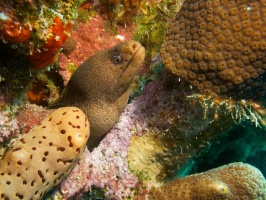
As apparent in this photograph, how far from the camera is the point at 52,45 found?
8.25ft

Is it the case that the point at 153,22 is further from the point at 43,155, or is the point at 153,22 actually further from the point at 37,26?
the point at 43,155

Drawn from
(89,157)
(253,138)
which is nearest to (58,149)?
(89,157)

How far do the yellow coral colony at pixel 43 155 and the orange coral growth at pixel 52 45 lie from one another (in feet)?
1.85

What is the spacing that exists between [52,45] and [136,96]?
1925 mm

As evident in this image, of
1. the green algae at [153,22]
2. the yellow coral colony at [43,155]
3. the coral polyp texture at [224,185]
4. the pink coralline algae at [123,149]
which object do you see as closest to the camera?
the yellow coral colony at [43,155]

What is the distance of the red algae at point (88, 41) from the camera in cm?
359

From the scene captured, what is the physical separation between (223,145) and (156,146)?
2.23 meters

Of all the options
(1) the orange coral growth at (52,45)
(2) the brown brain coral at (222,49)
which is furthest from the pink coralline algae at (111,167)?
(1) the orange coral growth at (52,45)

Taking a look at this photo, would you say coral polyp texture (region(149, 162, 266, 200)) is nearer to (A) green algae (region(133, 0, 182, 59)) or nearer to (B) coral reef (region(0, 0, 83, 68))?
(A) green algae (region(133, 0, 182, 59))

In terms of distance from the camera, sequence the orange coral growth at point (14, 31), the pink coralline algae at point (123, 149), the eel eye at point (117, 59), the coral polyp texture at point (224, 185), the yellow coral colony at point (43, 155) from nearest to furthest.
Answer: the orange coral growth at point (14, 31) < the yellow coral colony at point (43, 155) < the eel eye at point (117, 59) < the pink coralline algae at point (123, 149) < the coral polyp texture at point (224, 185)

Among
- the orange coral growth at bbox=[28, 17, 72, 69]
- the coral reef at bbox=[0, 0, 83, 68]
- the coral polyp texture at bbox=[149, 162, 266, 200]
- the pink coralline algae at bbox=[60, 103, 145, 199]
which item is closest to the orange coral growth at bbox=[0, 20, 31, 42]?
the coral reef at bbox=[0, 0, 83, 68]

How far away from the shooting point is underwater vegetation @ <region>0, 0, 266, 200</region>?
8.17ft

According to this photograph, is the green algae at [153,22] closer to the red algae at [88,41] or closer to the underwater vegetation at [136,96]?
the underwater vegetation at [136,96]

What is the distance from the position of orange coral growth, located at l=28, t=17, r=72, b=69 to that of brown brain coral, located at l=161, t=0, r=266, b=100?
4.73ft
